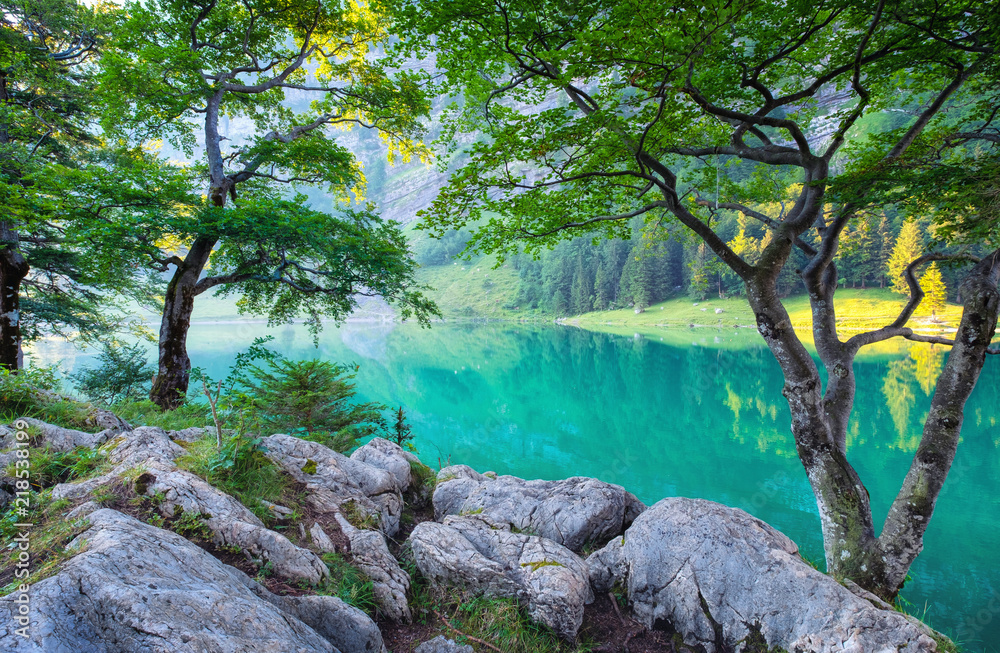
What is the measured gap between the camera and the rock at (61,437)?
4621mm

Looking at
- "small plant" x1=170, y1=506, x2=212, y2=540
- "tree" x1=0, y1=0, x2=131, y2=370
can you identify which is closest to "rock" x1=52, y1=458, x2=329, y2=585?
"small plant" x1=170, y1=506, x2=212, y2=540

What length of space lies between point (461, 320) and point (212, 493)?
338ft

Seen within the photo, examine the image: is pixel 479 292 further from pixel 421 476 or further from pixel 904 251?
pixel 421 476

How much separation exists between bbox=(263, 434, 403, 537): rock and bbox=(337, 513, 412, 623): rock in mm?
484

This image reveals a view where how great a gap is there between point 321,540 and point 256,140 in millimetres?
10656

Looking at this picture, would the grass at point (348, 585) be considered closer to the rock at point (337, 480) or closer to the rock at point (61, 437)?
the rock at point (337, 480)

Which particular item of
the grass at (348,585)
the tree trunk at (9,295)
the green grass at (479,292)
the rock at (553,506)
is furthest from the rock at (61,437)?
the green grass at (479,292)

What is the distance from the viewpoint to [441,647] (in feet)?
13.0

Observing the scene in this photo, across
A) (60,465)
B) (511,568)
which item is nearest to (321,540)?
(511,568)

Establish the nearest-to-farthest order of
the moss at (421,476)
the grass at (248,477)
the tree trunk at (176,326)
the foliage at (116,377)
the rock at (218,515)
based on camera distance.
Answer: the rock at (218,515) < the grass at (248,477) < the moss at (421,476) < the tree trunk at (176,326) < the foliage at (116,377)

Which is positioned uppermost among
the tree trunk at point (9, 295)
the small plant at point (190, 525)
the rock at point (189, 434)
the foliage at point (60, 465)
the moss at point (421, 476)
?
the tree trunk at point (9, 295)

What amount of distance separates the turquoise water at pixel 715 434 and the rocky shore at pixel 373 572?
5.68 meters

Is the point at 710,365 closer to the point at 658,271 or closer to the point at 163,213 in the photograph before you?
the point at 163,213

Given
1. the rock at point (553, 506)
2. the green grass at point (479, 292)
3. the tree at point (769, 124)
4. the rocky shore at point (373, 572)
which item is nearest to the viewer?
the rocky shore at point (373, 572)
